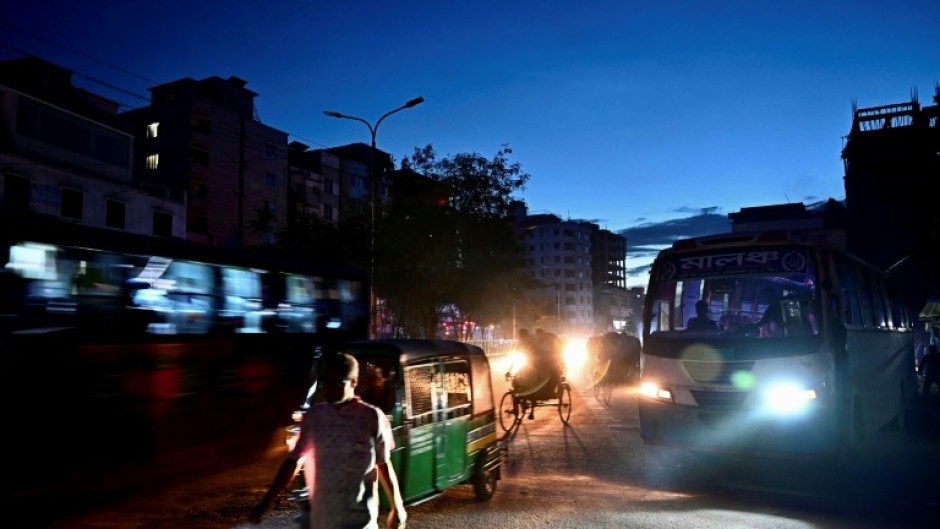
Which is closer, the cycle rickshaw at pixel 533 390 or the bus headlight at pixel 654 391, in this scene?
the bus headlight at pixel 654 391

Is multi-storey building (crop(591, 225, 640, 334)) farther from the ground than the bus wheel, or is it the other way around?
multi-storey building (crop(591, 225, 640, 334))

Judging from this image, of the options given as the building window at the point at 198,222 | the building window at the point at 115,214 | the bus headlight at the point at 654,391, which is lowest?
the bus headlight at the point at 654,391

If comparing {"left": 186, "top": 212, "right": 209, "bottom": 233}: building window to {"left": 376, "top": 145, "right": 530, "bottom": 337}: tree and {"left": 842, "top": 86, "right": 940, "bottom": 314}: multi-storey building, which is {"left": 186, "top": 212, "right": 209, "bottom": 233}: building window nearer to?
{"left": 376, "top": 145, "right": 530, "bottom": 337}: tree

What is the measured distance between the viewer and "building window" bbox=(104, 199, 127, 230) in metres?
33.1

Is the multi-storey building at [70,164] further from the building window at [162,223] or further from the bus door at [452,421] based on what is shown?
the bus door at [452,421]

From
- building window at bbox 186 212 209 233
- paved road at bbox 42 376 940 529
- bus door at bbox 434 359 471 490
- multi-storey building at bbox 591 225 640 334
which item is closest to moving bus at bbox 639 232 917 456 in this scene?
paved road at bbox 42 376 940 529

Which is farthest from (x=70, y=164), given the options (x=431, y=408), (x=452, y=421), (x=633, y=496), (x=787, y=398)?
(x=787, y=398)

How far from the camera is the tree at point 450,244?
4128 cm

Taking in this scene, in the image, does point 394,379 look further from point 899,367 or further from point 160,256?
point 899,367

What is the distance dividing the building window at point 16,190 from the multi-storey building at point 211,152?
19.7 m

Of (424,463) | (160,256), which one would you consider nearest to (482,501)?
(424,463)

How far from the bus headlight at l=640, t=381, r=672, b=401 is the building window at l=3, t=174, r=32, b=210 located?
26.7 metres

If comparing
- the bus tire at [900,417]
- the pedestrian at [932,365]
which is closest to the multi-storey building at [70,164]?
the bus tire at [900,417]

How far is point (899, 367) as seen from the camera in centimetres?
1399
